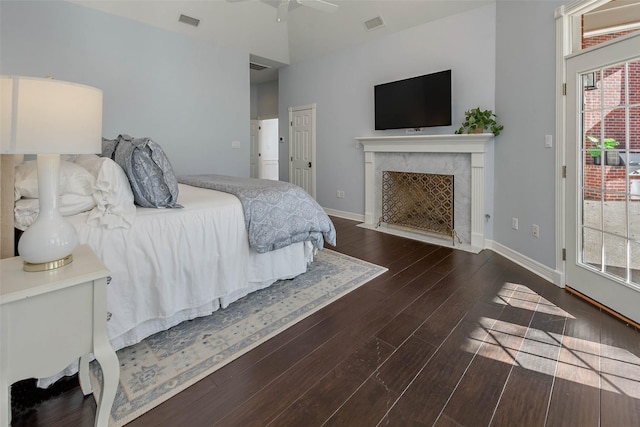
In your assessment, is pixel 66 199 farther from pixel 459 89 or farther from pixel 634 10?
pixel 459 89

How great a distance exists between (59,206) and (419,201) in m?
3.96

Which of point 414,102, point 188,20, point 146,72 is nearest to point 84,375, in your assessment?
point 146,72

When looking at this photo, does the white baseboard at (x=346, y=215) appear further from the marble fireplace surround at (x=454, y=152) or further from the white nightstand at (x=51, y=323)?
the white nightstand at (x=51, y=323)

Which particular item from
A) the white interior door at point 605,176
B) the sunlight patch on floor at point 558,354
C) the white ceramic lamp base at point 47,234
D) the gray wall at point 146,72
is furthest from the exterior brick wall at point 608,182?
the gray wall at point 146,72

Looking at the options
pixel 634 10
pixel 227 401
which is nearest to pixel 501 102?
pixel 634 10

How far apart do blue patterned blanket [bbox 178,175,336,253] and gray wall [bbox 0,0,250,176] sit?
228 centimetres

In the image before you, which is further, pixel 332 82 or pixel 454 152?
pixel 332 82

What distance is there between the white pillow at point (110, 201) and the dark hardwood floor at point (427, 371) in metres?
0.82

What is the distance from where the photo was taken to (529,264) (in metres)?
3.10

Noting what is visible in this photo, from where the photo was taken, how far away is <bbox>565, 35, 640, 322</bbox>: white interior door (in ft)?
6.87

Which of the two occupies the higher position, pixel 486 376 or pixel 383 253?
pixel 383 253

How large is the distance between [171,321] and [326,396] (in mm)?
1124

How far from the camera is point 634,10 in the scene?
6.88 ft

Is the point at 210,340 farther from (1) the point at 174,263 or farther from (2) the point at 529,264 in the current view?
(2) the point at 529,264
